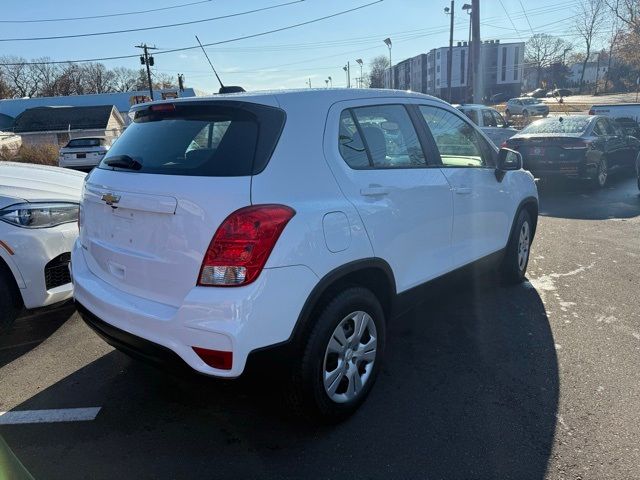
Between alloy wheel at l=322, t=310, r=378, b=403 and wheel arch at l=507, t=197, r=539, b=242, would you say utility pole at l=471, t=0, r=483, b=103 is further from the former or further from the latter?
alloy wheel at l=322, t=310, r=378, b=403

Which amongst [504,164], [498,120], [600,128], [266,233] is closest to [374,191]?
[266,233]

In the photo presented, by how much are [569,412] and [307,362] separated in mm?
1594

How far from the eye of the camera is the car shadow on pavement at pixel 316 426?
251 centimetres

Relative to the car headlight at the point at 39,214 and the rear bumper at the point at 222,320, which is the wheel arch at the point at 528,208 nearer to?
the rear bumper at the point at 222,320

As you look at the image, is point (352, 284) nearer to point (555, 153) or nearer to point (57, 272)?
point (57, 272)

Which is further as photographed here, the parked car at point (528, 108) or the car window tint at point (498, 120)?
the parked car at point (528, 108)

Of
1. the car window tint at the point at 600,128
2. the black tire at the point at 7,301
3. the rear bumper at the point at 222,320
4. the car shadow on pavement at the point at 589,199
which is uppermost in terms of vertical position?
the car window tint at the point at 600,128

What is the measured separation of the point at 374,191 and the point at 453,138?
4.39 ft

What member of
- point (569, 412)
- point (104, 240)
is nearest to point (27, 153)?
point (104, 240)

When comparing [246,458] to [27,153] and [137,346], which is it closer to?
[137,346]

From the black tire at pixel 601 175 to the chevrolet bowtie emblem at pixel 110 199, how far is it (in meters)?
10.2

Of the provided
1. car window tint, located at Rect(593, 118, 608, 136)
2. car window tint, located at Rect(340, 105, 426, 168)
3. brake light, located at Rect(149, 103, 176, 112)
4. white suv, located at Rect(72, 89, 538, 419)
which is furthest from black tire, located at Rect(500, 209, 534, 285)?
car window tint, located at Rect(593, 118, 608, 136)

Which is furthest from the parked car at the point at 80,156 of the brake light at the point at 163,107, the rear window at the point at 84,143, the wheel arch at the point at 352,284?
the wheel arch at the point at 352,284

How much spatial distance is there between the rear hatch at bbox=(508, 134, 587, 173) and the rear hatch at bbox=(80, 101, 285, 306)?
880 cm
